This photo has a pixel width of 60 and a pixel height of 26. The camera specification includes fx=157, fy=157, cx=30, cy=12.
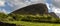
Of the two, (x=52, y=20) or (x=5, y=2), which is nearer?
(x=52, y=20)

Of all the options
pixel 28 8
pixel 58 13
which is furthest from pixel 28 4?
pixel 58 13

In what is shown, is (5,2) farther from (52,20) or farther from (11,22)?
(52,20)

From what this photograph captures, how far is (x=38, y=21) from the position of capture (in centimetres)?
148

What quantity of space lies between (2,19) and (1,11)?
0.29 ft

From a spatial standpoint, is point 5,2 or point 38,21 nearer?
point 38,21

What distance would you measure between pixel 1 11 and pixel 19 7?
0.59 feet

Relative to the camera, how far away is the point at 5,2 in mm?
1593

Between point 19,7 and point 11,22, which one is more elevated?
point 19,7

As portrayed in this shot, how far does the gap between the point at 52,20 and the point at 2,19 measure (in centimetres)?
48

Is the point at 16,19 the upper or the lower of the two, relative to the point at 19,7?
lower

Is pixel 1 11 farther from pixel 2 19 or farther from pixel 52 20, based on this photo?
pixel 52 20

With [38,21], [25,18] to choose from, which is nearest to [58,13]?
[38,21]

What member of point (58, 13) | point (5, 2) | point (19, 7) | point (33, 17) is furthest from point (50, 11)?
point (5, 2)

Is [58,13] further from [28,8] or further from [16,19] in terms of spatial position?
[16,19]
